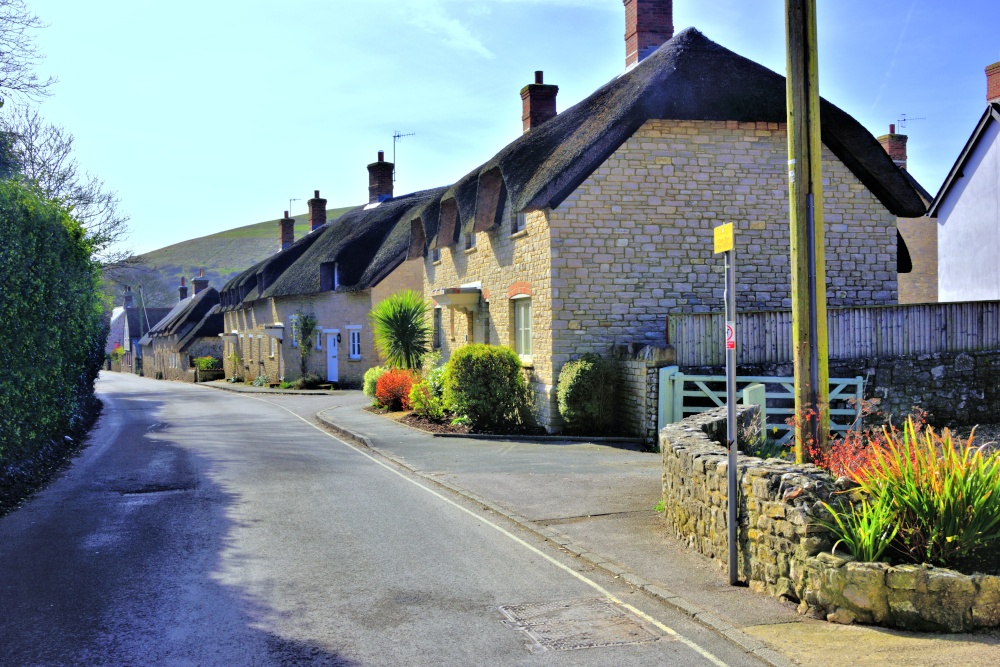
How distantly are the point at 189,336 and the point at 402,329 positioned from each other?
142 feet

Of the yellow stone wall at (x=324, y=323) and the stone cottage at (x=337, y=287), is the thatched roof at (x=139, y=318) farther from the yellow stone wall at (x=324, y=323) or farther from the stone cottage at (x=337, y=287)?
the yellow stone wall at (x=324, y=323)

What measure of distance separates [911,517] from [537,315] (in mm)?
12075

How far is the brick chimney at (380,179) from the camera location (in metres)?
44.9

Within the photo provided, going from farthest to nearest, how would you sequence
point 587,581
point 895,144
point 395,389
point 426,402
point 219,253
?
point 219,253
point 895,144
point 395,389
point 426,402
point 587,581

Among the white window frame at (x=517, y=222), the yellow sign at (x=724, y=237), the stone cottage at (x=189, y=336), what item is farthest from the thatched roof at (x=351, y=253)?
the yellow sign at (x=724, y=237)

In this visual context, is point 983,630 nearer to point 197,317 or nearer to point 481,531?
point 481,531

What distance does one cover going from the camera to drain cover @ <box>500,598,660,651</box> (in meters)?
5.60

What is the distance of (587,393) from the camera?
53.6 feet

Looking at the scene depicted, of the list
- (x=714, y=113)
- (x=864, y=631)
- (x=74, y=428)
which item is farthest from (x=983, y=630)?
(x=74, y=428)

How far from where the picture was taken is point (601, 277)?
1711 cm

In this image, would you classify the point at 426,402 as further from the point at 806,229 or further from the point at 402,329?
the point at 806,229

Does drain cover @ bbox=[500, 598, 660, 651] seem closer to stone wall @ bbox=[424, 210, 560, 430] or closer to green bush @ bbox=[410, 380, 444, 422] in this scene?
stone wall @ bbox=[424, 210, 560, 430]

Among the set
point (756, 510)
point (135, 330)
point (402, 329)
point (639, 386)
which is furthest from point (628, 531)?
point (135, 330)

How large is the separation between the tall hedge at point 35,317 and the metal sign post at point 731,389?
873 centimetres
